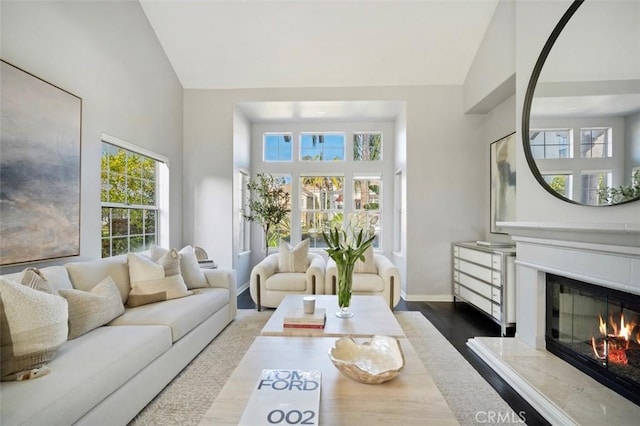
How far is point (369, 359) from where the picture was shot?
157cm

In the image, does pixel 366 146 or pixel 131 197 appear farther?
pixel 366 146

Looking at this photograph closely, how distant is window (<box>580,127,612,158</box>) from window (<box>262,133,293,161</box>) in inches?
174

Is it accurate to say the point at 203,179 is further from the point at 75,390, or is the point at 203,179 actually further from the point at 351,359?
the point at 351,359

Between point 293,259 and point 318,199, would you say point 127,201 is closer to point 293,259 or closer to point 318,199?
point 293,259

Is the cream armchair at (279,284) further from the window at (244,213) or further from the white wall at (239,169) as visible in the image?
the window at (244,213)

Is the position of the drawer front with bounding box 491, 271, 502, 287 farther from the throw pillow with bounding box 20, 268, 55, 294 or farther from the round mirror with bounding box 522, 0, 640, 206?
the throw pillow with bounding box 20, 268, 55, 294

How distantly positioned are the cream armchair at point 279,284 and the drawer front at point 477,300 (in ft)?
6.10

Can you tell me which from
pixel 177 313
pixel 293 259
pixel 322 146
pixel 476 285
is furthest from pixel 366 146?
pixel 177 313

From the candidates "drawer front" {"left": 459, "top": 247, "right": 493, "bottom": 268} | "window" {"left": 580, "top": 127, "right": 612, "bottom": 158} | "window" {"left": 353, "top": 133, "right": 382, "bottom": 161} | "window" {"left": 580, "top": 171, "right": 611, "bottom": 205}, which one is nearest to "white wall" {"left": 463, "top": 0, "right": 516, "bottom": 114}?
"window" {"left": 580, "top": 127, "right": 612, "bottom": 158}

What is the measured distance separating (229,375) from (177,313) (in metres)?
0.63

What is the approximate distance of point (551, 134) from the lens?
251cm

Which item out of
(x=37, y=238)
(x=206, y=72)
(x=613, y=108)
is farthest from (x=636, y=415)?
(x=206, y=72)

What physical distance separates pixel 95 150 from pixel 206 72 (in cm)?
223

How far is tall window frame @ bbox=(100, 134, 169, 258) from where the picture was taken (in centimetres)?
318
